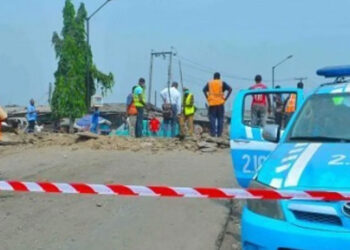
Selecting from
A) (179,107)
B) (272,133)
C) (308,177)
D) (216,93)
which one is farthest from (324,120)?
(179,107)

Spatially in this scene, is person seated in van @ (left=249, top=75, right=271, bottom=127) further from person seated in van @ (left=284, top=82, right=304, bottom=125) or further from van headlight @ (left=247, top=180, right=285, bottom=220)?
van headlight @ (left=247, top=180, right=285, bottom=220)

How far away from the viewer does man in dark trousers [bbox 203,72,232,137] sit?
630 inches

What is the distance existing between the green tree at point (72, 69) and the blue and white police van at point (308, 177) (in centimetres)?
3309

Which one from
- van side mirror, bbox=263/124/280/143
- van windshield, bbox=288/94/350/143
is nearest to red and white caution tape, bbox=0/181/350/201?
van windshield, bbox=288/94/350/143

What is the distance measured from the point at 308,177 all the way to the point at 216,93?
38.0 ft

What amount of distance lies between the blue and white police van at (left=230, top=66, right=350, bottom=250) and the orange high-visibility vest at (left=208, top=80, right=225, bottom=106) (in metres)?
9.53

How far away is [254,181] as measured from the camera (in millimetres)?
4926

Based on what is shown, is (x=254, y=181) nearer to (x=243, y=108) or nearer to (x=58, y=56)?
(x=243, y=108)

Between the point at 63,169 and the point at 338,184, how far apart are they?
25.7ft

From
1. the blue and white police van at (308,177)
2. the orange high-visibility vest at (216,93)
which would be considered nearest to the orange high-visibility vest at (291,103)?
the blue and white police van at (308,177)

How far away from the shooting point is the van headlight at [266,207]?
4.41m

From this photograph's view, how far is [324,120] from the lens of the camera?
5676 mm

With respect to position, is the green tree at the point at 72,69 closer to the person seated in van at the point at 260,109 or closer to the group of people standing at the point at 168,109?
the group of people standing at the point at 168,109

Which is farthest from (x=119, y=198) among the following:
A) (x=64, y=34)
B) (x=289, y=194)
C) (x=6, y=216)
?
(x=64, y=34)
